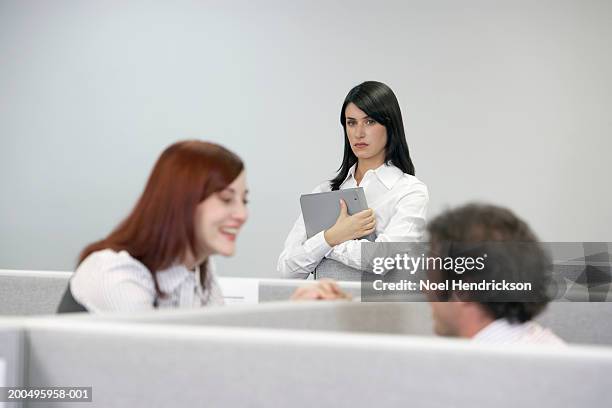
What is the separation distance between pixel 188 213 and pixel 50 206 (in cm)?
391

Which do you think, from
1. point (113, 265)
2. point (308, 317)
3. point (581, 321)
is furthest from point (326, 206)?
point (308, 317)

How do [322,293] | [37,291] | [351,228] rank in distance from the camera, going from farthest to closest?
[351,228] < [37,291] < [322,293]

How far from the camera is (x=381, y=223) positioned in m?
2.62

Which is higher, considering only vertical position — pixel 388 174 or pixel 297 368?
pixel 388 174

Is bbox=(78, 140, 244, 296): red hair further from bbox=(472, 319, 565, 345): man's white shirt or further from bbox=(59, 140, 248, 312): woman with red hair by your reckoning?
bbox=(472, 319, 565, 345): man's white shirt

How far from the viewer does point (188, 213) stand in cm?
154

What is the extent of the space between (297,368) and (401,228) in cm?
164

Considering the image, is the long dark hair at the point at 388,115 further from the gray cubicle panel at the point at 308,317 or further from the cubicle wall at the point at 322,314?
the gray cubicle panel at the point at 308,317

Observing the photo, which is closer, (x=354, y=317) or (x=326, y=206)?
(x=354, y=317)

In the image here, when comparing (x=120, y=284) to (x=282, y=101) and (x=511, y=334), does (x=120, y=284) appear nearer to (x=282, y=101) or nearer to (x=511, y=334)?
(x=511, y=334)

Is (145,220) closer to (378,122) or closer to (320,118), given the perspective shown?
(378,122)

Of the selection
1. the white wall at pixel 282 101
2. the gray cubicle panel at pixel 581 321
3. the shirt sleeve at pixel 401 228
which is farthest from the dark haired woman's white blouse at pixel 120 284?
the white wall at pixel 282 101

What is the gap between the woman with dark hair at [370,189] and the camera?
2.53 m

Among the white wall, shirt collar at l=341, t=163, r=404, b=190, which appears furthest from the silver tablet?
the white wall
